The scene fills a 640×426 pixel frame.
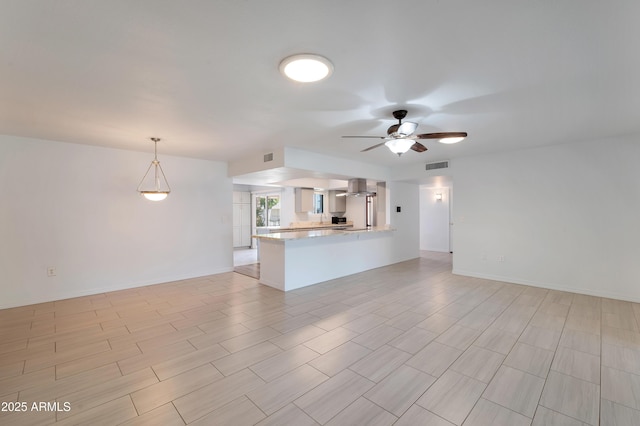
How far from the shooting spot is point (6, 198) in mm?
3797

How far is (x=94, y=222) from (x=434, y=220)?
30.4ft

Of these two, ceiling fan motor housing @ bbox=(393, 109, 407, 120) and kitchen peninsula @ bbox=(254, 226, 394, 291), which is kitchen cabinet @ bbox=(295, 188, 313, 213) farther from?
ceiling fan motor housing @ bbox=(393, 109, 407, 120)

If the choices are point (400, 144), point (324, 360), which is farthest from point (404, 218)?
point (324, 360)

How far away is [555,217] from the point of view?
4520mm

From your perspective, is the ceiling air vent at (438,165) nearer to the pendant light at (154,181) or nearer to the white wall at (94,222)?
the white wall at (94,222)

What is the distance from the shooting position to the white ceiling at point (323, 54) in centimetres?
148

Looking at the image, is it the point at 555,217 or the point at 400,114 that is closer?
the point at 400,114

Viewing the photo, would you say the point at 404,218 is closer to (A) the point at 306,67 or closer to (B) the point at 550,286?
(B) the point at 550,286

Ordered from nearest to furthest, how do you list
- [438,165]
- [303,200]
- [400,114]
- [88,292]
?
[400,114] → [88,292] → [438,165] → [303,200]

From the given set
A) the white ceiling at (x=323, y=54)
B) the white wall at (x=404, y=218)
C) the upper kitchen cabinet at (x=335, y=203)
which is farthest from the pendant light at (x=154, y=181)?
the upper kitchen cabinet at (x=335, y=203)

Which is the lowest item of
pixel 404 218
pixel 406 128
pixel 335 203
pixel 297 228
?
pixel 297 228

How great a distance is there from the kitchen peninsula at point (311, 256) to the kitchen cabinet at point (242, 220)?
5.29m

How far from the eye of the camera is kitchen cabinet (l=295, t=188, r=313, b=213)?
923cm

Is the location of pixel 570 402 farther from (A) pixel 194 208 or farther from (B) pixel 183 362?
(A) pixel 194 208
